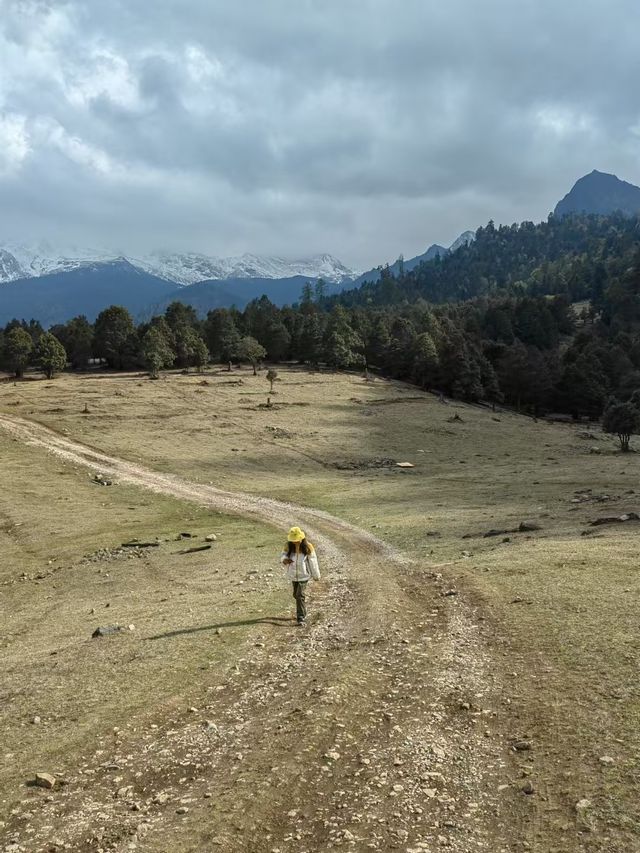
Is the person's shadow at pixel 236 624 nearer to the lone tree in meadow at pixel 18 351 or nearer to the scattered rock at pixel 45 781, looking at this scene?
the scattered rock at pixel 45 781

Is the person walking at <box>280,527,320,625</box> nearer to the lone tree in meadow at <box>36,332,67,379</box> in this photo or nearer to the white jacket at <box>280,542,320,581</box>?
the white jacket at <box>280,542,320,581</box>

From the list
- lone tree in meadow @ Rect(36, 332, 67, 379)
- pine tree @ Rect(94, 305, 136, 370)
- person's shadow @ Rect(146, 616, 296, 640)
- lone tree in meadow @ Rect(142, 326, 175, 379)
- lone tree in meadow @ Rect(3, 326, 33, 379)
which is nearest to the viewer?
person's shadow @ Rect(146, 616, 296, 640)

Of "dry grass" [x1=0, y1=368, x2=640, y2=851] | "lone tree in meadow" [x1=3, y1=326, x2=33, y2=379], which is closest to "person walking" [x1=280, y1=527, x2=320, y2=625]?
"dry grass" [x1=0, y1=368, x2=640, y2=851]

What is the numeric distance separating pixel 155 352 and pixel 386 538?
340 feet

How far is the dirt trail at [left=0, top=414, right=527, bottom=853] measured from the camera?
8.52 meters

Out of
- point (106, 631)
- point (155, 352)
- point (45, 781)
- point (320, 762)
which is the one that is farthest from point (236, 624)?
point (155, 352)

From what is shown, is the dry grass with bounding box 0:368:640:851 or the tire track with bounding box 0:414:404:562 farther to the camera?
the tire track with bounding box 0:414:404:562

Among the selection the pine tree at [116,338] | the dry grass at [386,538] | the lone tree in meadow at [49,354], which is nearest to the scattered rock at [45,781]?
the dry grass at [386,538]

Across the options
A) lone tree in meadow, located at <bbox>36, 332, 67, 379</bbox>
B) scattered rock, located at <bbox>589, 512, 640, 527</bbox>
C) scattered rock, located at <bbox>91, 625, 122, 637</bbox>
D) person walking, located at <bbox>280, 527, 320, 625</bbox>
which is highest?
lone tree in meadow, located at <bbox>36, 332, 67, 379</bbox>

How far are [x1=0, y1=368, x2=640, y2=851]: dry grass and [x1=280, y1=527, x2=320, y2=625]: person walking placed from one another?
2384mm

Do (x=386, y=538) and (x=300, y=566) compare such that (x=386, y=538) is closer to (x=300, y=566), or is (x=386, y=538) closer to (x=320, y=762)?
(x=300, y=566)

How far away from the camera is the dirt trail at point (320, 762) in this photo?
28.0 ft

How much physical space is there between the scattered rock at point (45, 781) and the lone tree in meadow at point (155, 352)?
117 m

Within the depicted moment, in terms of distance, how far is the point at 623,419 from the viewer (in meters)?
71.1
